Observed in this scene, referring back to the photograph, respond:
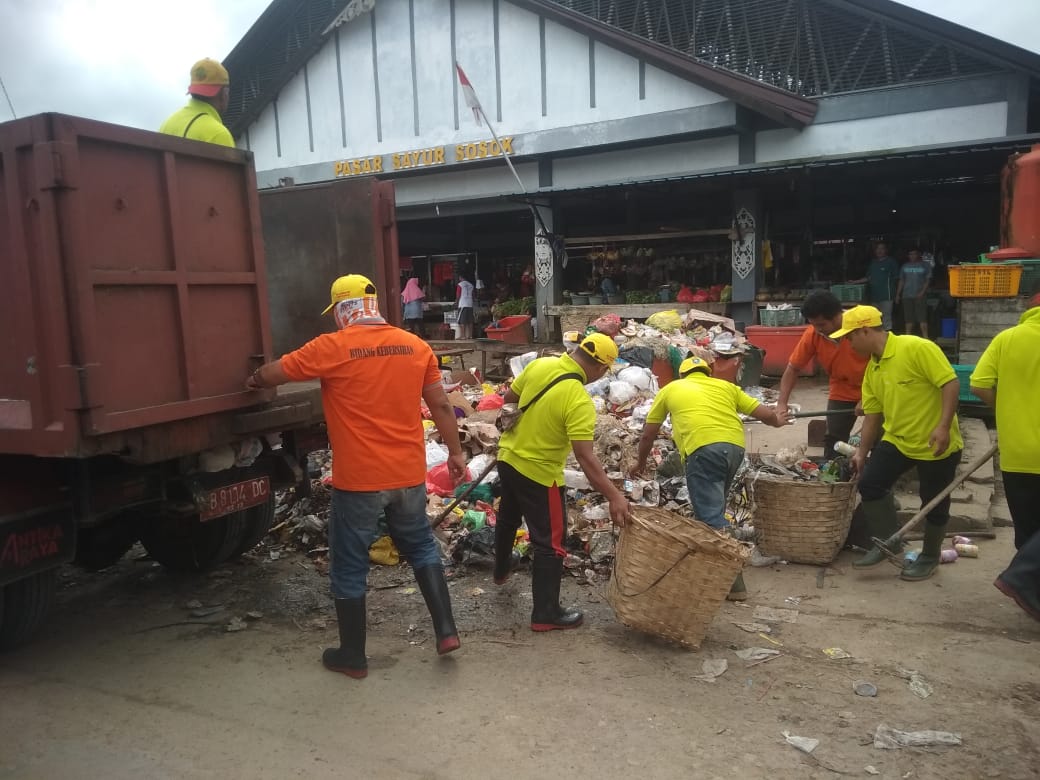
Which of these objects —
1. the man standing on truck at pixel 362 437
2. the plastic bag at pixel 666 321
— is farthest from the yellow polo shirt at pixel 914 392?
the plastic bag at pixel 666 321

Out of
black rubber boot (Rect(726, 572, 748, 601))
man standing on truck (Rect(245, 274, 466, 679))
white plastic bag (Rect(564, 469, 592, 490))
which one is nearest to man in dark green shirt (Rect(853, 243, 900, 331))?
white plastic bag (Rect(564, 469, 592, 490))

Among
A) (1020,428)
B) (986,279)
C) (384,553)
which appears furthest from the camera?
(986,279)

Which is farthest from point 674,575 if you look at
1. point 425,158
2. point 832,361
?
point 425,158

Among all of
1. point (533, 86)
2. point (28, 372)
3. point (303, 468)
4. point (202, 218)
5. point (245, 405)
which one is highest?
point (533, 86)

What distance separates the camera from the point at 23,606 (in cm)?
378

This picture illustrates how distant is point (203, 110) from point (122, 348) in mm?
1772

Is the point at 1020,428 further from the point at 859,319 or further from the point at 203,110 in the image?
the point at 203,110

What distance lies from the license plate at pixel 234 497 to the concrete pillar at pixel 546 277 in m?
11.4

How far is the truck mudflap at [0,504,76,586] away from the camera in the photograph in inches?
136

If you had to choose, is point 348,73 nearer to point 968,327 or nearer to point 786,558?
point 968,327

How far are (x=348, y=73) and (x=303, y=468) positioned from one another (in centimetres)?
1471

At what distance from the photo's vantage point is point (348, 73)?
1712 cm

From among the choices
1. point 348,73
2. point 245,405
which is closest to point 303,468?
Result: point 245,405

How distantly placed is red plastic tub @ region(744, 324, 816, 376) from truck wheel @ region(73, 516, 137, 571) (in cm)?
907
